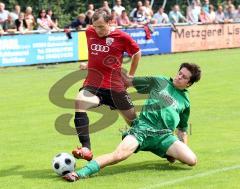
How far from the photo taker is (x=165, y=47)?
31547 mm

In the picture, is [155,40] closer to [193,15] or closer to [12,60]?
[193,15]

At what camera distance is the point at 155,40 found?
30.9 meters

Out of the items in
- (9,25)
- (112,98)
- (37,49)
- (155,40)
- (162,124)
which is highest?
(112,98)

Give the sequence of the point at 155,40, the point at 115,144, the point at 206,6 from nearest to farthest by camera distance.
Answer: the point at 115,144 → the point at 155,40 → the point at 206,6

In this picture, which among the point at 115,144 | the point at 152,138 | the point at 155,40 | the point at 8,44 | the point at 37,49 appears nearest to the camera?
the point at 152,138

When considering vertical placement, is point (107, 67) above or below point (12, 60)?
above

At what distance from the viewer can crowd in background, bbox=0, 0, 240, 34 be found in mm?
25694

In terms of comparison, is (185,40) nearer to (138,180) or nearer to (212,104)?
(212,104)

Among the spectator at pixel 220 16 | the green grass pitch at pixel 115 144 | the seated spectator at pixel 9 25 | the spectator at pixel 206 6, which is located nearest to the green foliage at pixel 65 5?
the spectator at pixel 206 6

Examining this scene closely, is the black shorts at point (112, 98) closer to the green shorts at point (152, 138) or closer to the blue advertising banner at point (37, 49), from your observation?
the green shorts at point (152, 138)

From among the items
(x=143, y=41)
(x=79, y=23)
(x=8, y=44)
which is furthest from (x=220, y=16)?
(x=8, y=44)

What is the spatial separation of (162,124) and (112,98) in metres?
1.03

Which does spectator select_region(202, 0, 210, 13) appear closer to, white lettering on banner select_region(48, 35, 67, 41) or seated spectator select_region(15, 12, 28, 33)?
white lettering on banner select_region(48, 35, 67, 41)

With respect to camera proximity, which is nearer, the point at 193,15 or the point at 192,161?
the point at 192,161
